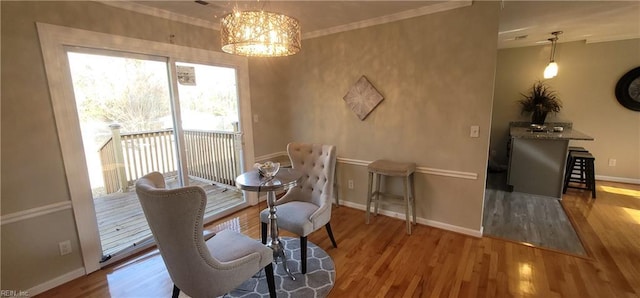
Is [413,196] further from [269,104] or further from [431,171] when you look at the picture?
[269,104]

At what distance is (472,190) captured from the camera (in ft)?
8.96

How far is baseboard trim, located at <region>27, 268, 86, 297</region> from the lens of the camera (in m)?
2.02

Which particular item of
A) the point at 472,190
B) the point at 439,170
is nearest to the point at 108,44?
the point at 439,170

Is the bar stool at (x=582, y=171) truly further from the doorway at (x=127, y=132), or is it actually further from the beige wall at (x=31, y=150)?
the beige wall at (x=31, y=150)

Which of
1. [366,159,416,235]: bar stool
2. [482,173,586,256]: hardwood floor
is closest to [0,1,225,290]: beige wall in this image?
[366,159,416,235]: bar stool

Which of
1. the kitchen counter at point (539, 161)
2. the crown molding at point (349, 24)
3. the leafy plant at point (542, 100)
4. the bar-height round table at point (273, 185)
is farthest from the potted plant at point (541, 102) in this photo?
the bar-height round table at point (273, 185)

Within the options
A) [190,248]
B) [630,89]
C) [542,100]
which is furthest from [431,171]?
[630,89]

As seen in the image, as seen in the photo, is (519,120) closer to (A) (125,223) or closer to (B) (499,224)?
(B) (499,224)

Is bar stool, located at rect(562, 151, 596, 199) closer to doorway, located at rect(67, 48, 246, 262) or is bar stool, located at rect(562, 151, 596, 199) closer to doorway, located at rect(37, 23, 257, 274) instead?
doorway, located at rect(37, 23, 257, 274)

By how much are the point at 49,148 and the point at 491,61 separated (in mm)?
3820

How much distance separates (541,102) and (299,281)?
5109mm

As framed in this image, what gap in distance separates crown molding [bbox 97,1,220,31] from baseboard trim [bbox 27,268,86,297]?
2.30 meters

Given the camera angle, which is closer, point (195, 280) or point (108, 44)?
point (195, 280)

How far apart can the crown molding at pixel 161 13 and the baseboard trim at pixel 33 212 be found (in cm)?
173
